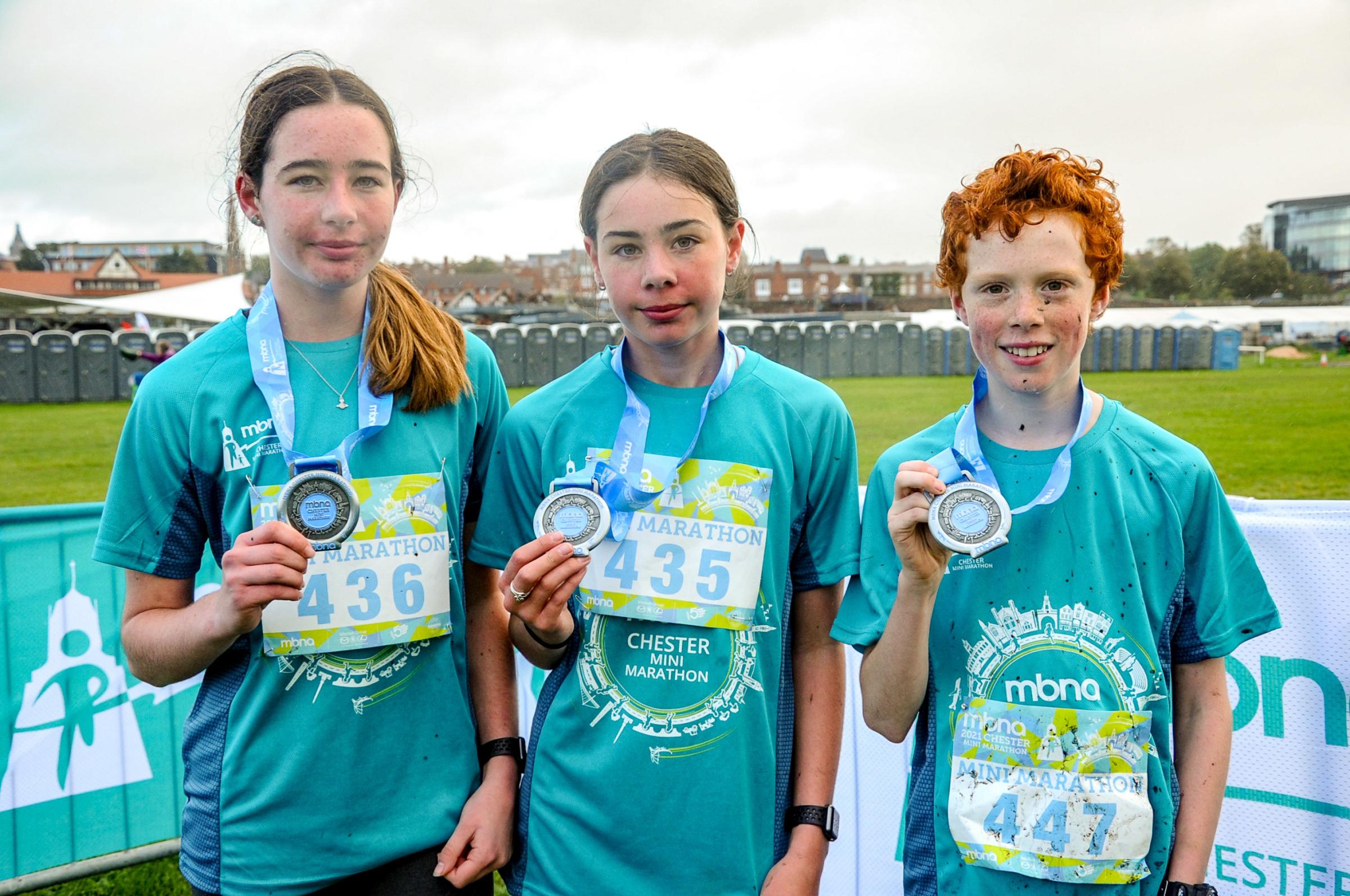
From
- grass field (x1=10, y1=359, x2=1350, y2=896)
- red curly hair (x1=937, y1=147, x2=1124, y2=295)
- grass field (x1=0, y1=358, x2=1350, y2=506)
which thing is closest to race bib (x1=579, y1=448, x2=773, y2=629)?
red curly hair (x1=937, y1=147, x2=1124, y2=295)

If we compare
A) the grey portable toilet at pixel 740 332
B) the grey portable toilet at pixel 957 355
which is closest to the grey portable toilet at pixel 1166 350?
the grey portable toilet at pixel 957 355

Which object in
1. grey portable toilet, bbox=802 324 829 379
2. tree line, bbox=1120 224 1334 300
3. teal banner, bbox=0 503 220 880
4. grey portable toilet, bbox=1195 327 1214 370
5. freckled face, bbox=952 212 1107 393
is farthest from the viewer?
grey portable toilet, bbox=1195 327 1214 370

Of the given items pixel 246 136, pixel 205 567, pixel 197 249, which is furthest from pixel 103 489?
pixel 197 249

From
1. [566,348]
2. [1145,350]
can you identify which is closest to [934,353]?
[1145,350]

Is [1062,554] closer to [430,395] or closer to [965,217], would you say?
[965,217]

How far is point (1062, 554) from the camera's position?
1.98 metres

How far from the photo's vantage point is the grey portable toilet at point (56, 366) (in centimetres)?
2680

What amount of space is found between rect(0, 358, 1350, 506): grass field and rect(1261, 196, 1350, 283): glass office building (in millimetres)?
3006

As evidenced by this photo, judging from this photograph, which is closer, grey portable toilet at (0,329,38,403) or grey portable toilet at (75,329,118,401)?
grey portable toilet at (0,329,38,403)

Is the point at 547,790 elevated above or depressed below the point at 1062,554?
below

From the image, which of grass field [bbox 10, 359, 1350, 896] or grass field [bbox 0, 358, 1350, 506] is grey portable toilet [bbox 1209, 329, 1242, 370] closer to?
grass field [bbox 0, 358, 1350, 506]

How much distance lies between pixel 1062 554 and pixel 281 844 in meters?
1.77

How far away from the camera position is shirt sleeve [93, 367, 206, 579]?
1986mm

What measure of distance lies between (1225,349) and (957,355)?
10.4 meters
